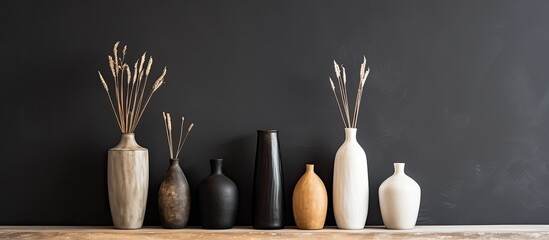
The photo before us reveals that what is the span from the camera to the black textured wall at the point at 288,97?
116 inches

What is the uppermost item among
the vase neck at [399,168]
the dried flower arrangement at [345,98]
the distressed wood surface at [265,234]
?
the dried flower arrangement at [345,98]

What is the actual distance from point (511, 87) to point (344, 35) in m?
0.74

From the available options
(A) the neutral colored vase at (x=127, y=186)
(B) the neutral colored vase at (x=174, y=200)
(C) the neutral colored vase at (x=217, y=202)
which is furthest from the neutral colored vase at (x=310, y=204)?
(A) the neutral colored vase at (x=127, y=186)

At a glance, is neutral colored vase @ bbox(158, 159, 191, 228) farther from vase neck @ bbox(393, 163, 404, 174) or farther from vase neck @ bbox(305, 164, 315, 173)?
vase neck @ bbox(393, 163, 404, 174)

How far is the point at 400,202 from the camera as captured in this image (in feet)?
9.12

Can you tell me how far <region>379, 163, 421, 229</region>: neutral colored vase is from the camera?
2783 mm

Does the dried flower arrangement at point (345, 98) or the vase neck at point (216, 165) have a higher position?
the dried flower arrangement at point (345, 98)

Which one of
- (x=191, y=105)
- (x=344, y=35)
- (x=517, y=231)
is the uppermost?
(x=344, y=35)

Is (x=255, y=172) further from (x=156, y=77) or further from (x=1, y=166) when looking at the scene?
(x=1, y=166)

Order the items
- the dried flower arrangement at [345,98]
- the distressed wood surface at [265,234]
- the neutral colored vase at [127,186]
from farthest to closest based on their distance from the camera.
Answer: the dried flower arrangement at [345,98], the neutral colored vase at [127,186], the distressed wood surface at [265,234]

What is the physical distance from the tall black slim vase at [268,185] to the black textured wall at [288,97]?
138 mm

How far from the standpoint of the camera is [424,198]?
297 cm

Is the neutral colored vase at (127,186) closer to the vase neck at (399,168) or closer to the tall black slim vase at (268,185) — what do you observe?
the tall black slim vase at (268,185)

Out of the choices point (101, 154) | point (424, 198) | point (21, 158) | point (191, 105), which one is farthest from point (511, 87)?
point (21, 158)
